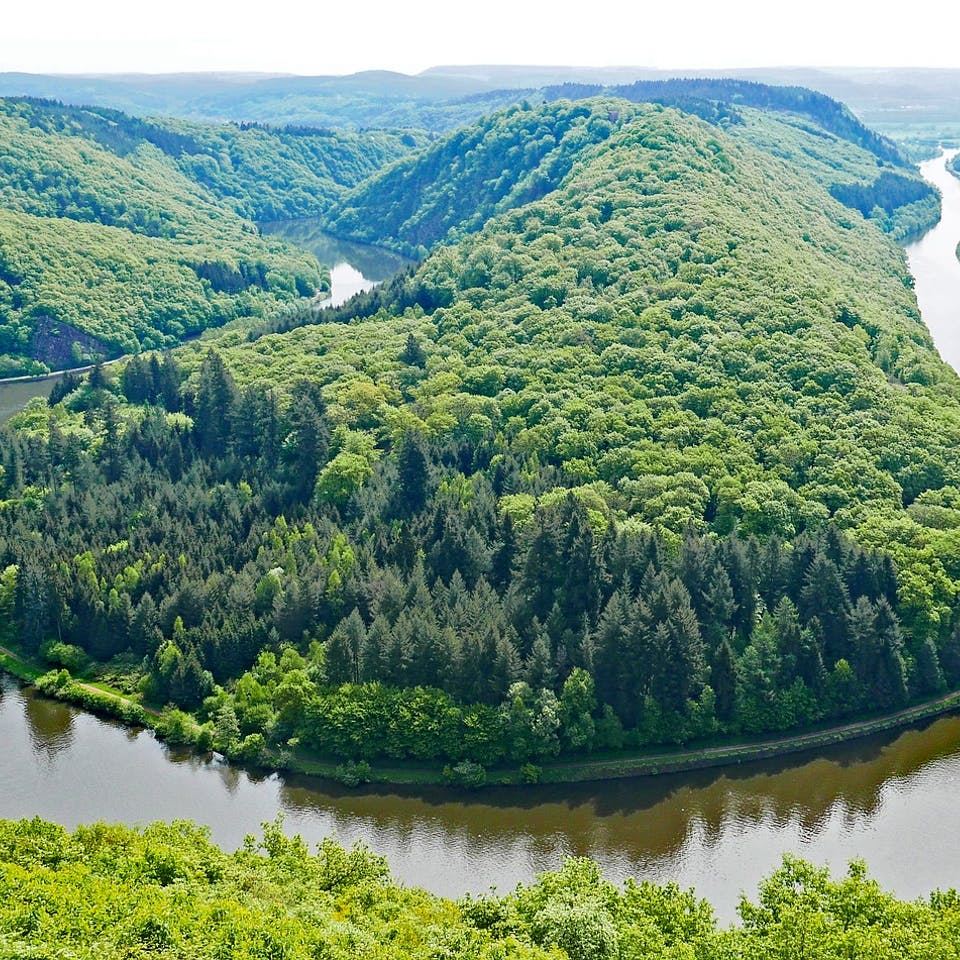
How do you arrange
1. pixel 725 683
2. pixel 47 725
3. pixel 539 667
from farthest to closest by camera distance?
pixel 47 725
pixel 725 683
pixel 539 667

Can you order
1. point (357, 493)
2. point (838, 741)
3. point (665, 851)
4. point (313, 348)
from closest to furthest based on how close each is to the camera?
point (665, 851)
point (838, 741)
point (357, 493)
point (313, 348)

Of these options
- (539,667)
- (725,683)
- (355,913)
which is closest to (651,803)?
(725,683)

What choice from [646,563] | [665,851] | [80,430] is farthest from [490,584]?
[80,430]

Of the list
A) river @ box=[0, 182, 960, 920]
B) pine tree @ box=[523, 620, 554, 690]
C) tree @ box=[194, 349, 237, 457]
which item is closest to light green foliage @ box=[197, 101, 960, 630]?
tree @ box=[194, 349, 237, 457]

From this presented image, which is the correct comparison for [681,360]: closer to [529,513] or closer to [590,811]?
[529,513]

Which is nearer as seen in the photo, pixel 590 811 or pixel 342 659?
pixel 590 811

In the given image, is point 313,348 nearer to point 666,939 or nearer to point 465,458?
point 465,458

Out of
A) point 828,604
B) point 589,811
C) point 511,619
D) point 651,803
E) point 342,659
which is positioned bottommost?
point 589,811

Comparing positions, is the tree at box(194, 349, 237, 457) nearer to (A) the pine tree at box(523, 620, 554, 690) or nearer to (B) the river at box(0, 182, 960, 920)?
(B) the river at box(0, 182, 960, 920)
